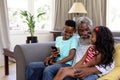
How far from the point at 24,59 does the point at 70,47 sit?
58cm

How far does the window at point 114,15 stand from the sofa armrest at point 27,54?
104 inches

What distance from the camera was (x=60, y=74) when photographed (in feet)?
7.03

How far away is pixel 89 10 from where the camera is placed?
488 centimetres

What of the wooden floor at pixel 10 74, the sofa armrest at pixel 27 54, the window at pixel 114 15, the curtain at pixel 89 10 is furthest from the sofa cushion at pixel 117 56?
the window at pixel 114 15

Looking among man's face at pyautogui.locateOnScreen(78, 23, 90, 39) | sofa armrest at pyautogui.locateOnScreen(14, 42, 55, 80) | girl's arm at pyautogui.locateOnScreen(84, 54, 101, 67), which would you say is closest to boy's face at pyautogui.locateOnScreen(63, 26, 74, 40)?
man's face at pyautogui.locateOnScreen(78, 23, 90, 39)

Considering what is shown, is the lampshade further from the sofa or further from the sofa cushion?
the sofa cushion

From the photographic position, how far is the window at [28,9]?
16.0 feet

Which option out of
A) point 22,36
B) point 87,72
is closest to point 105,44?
point 87,72

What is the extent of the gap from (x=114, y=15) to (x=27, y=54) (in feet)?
9.94

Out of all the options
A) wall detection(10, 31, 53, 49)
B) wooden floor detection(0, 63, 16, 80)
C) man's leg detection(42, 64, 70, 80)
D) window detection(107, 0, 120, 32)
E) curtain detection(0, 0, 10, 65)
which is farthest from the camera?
window detection(107, 0, 120, 32)

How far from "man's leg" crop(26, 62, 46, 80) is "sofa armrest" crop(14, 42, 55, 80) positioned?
0.41 feet

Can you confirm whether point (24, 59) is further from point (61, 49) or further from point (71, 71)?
point (71, 71)

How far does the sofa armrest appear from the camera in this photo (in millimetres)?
2690

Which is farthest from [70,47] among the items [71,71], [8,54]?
[8,54]
